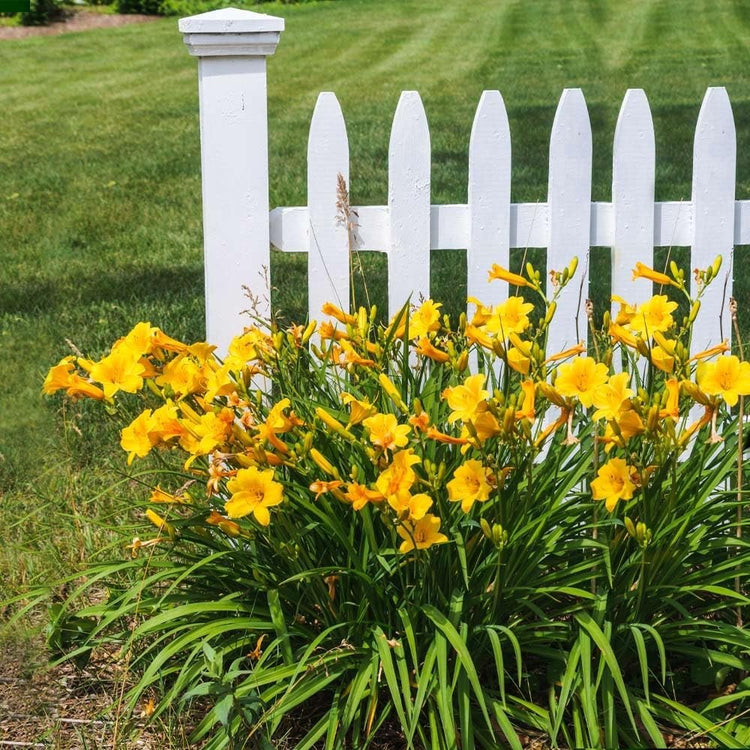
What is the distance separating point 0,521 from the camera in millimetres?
3240

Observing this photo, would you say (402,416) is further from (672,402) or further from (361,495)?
(672,402)

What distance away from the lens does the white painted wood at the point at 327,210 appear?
9.65 ft

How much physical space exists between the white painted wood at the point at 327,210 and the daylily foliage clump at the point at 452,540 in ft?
1.96

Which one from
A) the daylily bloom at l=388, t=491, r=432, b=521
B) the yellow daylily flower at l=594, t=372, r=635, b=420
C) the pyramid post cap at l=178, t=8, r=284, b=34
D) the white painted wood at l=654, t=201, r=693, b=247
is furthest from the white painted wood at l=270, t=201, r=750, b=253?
the daylily bloom at l=388, t=491, r=432, b=521

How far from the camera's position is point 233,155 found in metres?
2.87

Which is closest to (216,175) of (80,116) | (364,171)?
(364,171)

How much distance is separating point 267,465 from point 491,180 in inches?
51.7

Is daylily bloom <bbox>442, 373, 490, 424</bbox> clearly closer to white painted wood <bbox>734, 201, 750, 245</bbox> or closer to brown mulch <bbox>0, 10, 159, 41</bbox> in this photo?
white painted wood <bbox>734, 201, 750, 245</bbox>

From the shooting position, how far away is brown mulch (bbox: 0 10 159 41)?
1717 centimetres

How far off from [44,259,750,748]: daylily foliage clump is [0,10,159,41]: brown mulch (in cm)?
1594

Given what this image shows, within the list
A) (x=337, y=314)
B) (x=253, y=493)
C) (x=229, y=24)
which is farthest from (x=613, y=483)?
(x=229, y=24)

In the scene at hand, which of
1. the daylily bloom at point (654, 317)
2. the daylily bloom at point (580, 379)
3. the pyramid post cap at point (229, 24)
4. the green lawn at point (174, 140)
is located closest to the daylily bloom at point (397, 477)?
the daylily bloom at point (580, 379)

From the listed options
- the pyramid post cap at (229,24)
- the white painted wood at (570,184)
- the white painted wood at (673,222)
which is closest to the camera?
the pyramid post cap at (229,24)

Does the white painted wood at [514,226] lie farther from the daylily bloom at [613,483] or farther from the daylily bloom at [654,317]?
the daylily bloom at [613,483]
